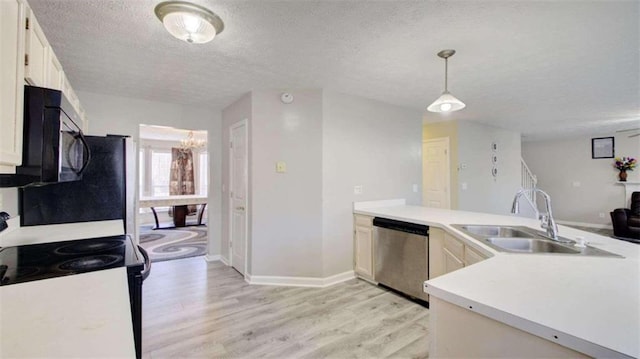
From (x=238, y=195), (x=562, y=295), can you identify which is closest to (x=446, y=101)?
(x=562, y=295)

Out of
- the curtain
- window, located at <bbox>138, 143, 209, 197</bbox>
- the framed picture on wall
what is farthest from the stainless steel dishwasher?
the framed picture on wall

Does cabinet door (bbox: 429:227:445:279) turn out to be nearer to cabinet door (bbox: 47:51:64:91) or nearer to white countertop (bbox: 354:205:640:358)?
white countertop (bbox: 354:205:640:358)

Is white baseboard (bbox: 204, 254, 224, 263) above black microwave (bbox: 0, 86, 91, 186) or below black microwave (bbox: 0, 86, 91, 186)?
below

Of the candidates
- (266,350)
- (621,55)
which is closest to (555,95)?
(621,55)

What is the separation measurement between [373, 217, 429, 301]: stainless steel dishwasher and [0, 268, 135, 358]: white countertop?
93.6 inches

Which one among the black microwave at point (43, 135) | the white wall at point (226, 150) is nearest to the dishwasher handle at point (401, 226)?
the white wall at point (226, 150)

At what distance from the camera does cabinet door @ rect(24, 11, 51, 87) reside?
4.00ft

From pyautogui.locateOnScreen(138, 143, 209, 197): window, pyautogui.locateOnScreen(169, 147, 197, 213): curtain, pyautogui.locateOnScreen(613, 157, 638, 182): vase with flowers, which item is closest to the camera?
pyautogui.locateOnScreen(613, 157, 638, 182): vase with flowers

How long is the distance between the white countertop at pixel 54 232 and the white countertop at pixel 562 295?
2282 millimetres

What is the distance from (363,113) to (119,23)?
2.58 meters

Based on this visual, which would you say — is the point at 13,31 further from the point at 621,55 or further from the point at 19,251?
the point at 621,55

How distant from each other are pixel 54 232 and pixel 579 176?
10.2m

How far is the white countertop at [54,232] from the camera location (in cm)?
182

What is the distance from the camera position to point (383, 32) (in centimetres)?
199
